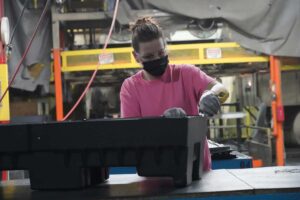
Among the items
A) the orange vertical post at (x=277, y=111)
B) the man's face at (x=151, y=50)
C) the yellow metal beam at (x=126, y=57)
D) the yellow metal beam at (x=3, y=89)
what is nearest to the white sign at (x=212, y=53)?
the yellow metal beam at (x=126, y=57)

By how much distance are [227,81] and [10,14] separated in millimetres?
4400

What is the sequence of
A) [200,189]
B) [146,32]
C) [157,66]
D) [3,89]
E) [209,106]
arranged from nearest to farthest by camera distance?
1. [200,189]
2. [209,106]
3. [146,32]
4. [157,66]
5. [3,89]

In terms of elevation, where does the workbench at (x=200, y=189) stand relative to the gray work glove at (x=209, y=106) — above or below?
below

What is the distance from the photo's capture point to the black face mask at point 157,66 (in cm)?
207

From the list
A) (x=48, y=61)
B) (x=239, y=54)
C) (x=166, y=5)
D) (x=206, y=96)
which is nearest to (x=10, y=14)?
(x=48, y=61)

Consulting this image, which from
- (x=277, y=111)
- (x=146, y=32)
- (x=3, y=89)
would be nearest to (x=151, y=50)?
(x=146, y=32)

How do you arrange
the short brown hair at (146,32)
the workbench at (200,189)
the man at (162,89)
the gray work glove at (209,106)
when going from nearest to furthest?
the workbench at (200,189) → the gray work glove at (209,106) → the short brown hair at (146,32) → the man at (162,89)

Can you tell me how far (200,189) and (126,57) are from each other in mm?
A: 4219

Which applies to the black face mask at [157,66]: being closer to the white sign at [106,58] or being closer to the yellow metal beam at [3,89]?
the yellow metal beam at [3,89]

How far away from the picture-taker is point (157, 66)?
210cm

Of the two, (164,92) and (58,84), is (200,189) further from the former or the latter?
(58,84)

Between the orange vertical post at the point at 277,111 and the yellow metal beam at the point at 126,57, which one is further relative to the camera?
the orange vertical post at the point at 277,111

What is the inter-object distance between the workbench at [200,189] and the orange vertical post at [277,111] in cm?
401

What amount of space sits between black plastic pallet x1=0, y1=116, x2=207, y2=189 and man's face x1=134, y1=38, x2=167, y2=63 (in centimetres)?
58
